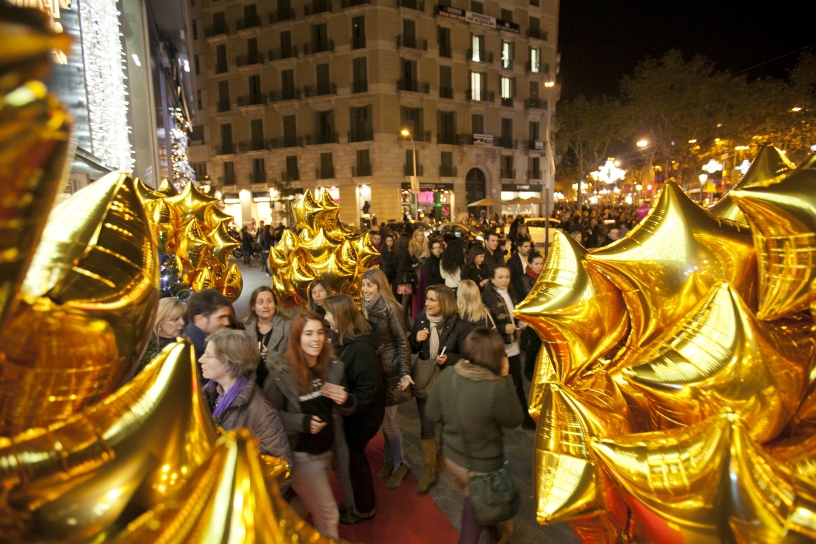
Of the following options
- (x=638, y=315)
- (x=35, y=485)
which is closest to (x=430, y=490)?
(x=638, y=315)

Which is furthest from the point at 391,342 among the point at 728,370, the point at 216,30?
the point at 216,30

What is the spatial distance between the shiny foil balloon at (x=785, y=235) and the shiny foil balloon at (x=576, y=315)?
1.58 ft

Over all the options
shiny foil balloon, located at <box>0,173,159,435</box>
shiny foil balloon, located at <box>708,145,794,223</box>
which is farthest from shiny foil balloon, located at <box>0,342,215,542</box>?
shiny foil balloon, located at <box>708,145,794,223</box>

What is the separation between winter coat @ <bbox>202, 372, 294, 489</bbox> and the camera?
238 cm

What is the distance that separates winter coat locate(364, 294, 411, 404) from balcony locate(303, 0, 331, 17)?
29.8 m

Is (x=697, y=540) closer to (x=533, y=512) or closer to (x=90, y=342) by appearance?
(x=90, y=342)

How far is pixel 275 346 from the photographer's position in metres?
3.76

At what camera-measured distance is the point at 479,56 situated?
104ft

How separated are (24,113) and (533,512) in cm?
375

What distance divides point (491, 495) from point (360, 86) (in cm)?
2931

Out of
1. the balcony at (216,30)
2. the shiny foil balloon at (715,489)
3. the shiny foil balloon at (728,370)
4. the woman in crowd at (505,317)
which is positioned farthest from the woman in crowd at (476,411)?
the balcony at (216,30)

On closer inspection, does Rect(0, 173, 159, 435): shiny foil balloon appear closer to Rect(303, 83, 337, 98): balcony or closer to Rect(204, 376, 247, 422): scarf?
Rect(204, 376, 247, 422): scarf

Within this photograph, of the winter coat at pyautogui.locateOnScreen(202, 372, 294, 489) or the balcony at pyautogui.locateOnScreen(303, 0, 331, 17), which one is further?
the balcony at pyautogui.locateOnScreen(303, 0, 331, 17)

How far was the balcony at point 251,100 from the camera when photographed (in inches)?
1218
